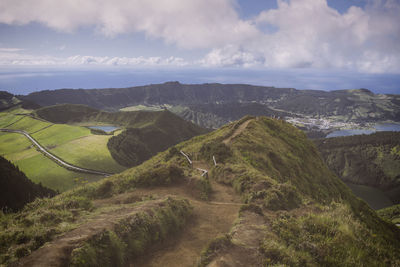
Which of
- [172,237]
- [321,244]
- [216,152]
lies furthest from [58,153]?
[321,244]

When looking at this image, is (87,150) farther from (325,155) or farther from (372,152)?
(372,152)

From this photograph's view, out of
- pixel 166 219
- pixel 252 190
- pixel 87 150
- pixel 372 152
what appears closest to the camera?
pixel 166 219

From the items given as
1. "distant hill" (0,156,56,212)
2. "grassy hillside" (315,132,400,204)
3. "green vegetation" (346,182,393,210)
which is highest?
"distant hill" (0,156,56,212)

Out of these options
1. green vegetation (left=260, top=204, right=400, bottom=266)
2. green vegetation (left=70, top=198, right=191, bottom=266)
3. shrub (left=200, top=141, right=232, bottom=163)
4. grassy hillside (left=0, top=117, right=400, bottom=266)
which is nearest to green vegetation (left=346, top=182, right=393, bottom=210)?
shrub (left=200, top=141, right=232, bottom=163)

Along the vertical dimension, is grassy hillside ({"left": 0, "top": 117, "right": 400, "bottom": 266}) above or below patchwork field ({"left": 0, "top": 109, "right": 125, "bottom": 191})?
above

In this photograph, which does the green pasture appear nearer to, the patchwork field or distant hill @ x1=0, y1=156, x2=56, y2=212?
the patchwork field

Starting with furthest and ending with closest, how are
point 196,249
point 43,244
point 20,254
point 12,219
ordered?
point 196,249, point 12,219, point 43,244, point 20,254

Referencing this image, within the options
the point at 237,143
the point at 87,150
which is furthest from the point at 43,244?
the point at 87,150

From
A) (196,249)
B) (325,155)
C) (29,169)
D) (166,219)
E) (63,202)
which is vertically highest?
(63,202)
